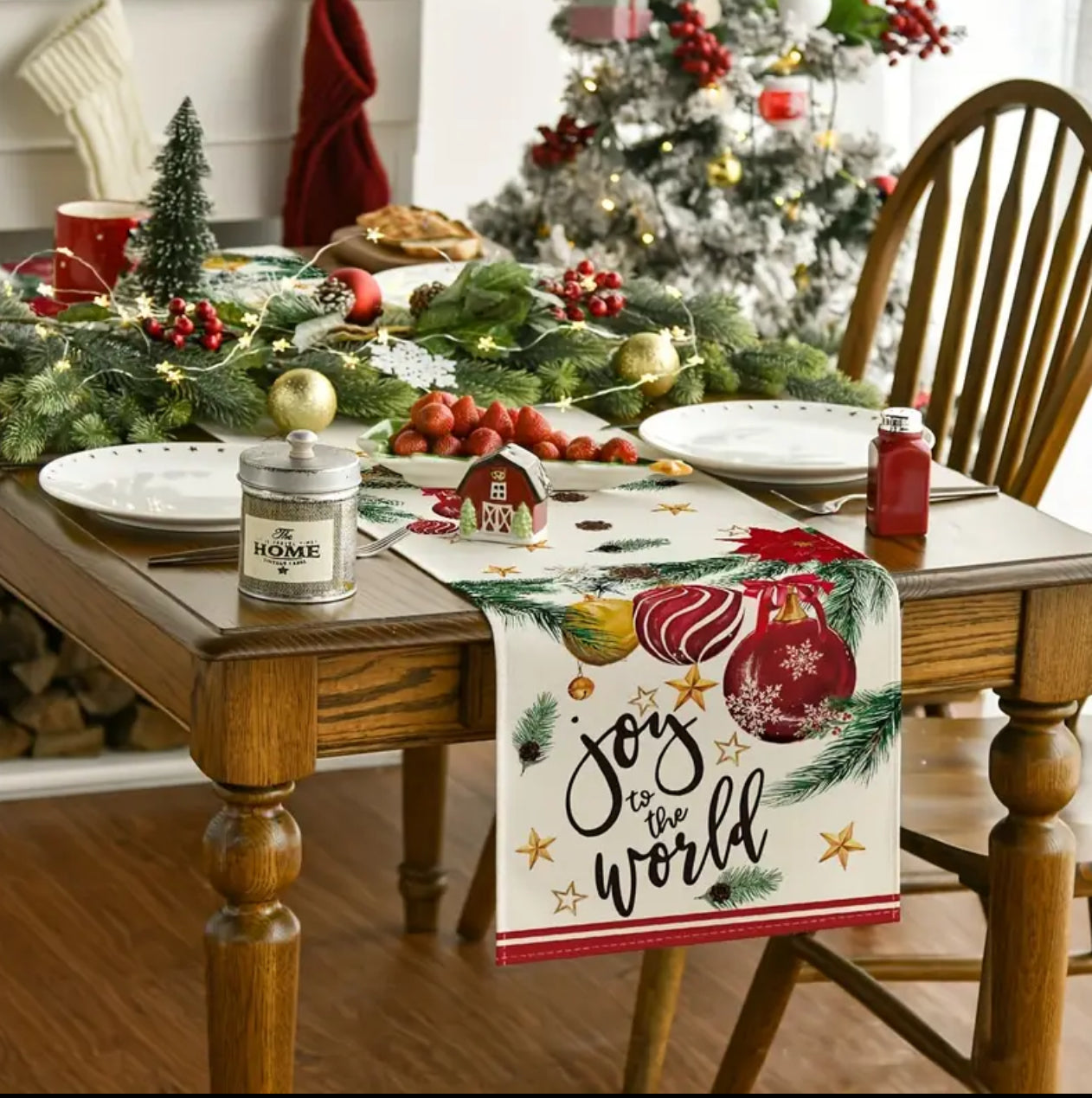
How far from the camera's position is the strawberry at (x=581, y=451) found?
1.91 m

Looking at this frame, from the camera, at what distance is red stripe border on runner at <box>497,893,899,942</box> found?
1562mm

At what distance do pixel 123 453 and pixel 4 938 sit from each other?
0.99 metres

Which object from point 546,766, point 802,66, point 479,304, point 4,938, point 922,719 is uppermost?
point 802,66

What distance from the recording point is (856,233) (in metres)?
3.54

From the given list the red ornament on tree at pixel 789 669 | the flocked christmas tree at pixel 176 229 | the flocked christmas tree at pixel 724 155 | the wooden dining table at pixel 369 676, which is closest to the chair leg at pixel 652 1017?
the wooden dining table at pixel 369 676

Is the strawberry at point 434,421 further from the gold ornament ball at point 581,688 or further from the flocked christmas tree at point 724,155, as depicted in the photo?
the flocked christmas tree at point 724,155

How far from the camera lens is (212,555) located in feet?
5.34

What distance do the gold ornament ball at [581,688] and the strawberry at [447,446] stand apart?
433 millimetres

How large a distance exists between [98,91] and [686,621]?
6.85 feet

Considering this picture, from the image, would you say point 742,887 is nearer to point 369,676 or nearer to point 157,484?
point 369,676

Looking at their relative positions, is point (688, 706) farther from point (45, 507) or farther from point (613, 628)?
point (45, 507)

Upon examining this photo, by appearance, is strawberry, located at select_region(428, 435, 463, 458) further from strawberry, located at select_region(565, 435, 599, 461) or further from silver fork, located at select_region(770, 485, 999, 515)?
silver fork, located at select_region(770, 485, 999, 515)

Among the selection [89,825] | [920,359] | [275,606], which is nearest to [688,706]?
[275,606]

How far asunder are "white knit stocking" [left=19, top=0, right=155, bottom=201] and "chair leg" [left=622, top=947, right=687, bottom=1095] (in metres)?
1.71
